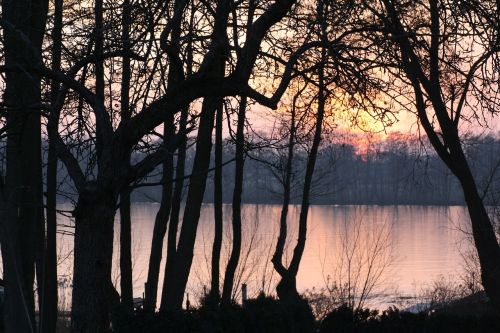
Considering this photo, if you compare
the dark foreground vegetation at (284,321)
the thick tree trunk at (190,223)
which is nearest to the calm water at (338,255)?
the thick tree trunk at (190,223)

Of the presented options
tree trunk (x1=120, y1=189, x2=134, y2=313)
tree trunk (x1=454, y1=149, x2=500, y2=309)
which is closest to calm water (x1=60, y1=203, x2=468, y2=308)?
tree trunk (x1=120, y1=189, x2=134, y2=313)

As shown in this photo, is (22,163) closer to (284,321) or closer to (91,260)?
(91,260)

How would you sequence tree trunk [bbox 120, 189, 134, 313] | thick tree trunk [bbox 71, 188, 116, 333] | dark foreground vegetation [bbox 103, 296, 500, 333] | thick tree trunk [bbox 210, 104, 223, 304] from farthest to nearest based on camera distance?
thick tree trunk [bbox 210, 104, 223, 304]
tree trunk [bbox 120, 189, 134, 313]
dark foreground vegetation [bbox 103, 296, 500, 333]
thick tree trunk [bbox 71, 188, 116, 333]

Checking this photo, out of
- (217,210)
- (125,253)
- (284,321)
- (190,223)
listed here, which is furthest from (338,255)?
(284,321)

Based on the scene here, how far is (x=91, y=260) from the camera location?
20.6ft

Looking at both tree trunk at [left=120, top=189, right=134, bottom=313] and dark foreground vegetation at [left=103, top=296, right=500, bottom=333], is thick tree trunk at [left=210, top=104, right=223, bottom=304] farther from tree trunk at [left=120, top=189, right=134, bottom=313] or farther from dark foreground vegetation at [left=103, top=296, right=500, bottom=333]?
dark foreground vegetation at [left=103, top=296, right=500, bottom=333]

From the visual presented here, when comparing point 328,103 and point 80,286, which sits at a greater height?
point 328,103

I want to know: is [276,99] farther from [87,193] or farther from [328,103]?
[328,103]

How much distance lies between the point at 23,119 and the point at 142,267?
2170 centimetres

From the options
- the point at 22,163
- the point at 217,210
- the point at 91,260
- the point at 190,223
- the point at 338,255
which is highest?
the point at 22,163

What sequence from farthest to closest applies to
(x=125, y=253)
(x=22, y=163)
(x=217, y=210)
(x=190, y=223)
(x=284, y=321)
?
1. (x=217, y=210)
2. (x=125, y=253)
3. (x=190, y=223)
4. (x=22, y=163)
5. (x=284, y=321)

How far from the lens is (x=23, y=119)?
7.24 metres

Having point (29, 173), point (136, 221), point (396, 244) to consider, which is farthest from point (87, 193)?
point (136, 221)

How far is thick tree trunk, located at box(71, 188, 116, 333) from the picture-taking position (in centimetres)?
625
